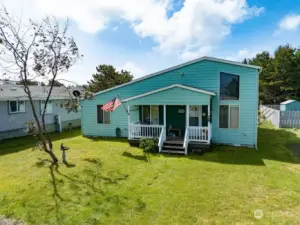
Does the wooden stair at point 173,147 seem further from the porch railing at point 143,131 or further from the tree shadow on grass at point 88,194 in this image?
the tree shadow on grass at point 88,194

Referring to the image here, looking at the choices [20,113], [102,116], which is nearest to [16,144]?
[20,113]

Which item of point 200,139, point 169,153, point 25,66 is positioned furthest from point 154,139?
point 25,66

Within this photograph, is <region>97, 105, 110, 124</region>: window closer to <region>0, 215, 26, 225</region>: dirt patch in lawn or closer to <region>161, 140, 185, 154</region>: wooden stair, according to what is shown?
<region>161, 140, 185, 154</region>: wooden stair

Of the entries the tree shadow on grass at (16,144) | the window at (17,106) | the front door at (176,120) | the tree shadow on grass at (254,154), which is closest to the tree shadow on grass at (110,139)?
the front door at (176,120)

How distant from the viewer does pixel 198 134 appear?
1080cm

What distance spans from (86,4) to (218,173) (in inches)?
347

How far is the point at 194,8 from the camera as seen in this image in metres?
10.3

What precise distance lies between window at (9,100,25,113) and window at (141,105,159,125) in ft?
32.6

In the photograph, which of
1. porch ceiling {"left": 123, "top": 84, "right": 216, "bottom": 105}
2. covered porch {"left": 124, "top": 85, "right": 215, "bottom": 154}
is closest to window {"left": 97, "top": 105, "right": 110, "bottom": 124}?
covered porch {"left": 124, "top": 85, "right": 215, "bottom": 154}

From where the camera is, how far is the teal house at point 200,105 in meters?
10.8

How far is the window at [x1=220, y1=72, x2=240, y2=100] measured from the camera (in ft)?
36.9

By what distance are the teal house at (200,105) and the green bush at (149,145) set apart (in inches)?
15.5

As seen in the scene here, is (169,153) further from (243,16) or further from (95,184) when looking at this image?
(243,16)

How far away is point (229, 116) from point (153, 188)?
6.95 metres
